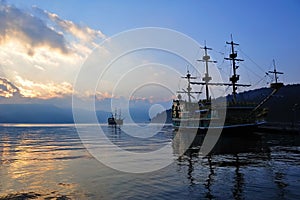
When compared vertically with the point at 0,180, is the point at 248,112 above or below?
above

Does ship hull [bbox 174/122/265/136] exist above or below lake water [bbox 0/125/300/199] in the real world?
above

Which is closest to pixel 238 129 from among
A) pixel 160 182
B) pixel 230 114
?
pixel 230 114

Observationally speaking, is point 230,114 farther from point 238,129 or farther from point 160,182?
point 160,182

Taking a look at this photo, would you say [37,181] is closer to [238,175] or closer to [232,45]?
[238,175]

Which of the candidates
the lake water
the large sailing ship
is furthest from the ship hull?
the lake water

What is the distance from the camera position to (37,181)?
728 inches

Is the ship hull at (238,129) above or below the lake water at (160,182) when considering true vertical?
above

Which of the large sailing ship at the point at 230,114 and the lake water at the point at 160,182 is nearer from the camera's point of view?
the lake water at the point at 160,182

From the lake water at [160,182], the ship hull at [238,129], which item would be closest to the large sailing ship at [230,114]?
the ship hull at [238,129]

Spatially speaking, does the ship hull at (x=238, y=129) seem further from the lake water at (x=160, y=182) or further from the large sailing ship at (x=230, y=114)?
the lake water at (x=160, y=182)

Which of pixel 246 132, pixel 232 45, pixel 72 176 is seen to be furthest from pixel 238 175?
pixel 232 45

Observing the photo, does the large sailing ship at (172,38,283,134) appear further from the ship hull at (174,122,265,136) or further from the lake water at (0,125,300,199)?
the lake water at (0,125,300,199)

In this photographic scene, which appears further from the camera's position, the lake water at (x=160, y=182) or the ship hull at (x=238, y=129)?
the ship hull at (x=238, y=129)

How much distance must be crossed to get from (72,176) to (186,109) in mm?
79511
